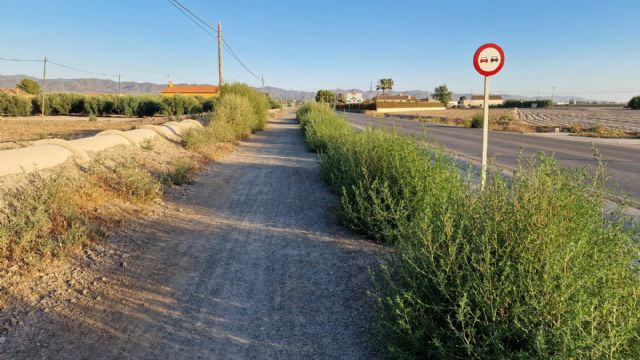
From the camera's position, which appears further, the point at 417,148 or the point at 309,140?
the point at 309,140

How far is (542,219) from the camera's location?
291 centimetres

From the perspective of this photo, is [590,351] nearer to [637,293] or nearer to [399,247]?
[637,293]

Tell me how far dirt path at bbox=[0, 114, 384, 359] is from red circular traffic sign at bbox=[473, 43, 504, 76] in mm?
3384

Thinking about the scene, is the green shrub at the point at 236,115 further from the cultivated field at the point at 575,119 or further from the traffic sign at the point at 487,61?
the traffic sign at the point at 487,61

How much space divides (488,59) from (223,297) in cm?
535

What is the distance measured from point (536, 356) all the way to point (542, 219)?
971mm

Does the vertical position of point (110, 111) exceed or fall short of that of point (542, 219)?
it exceeds it

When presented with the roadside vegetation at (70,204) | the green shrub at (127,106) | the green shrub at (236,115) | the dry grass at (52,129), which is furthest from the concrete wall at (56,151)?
the green shrub at (127,106)

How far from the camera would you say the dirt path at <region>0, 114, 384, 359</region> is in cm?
346

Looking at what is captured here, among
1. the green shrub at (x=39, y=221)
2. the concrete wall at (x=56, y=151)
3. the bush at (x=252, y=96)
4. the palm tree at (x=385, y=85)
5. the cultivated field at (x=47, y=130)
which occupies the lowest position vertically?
the green shrub at (x=39, y=221)

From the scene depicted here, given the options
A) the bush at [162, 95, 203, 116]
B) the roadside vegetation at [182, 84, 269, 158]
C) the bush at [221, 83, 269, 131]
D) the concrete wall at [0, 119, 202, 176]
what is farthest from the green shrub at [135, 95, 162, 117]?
the concrete wall at [0, 119, 202, 176]

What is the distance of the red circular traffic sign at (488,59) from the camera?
6590 mm

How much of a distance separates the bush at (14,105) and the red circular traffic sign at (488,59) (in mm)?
53656

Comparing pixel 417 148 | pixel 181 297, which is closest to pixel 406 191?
pixel 417 148
